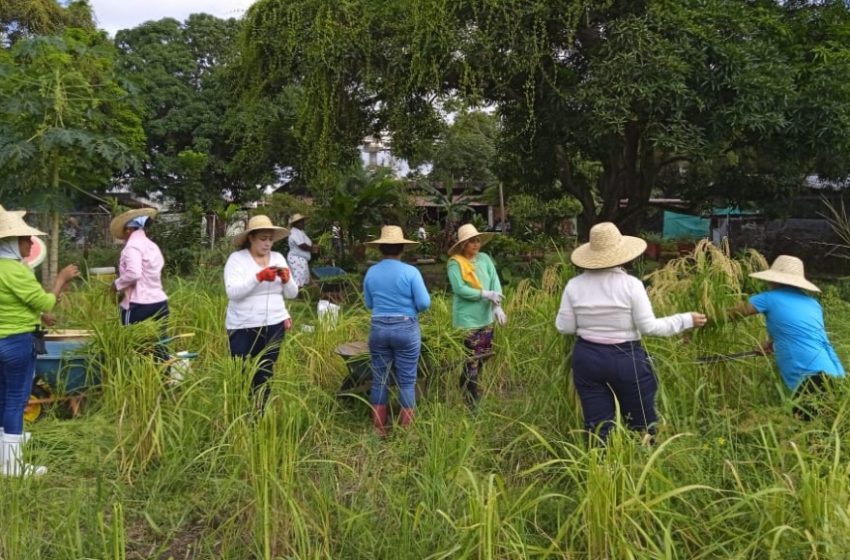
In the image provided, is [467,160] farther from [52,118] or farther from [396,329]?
[396,329]

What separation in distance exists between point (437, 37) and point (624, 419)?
5.71 metres

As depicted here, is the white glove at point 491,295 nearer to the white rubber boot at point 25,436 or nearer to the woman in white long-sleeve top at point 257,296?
the woman in white long-sleeve top at point 257,296

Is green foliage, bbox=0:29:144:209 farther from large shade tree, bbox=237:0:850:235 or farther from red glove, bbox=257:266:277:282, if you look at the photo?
red glove, bbox=257:266:277:282

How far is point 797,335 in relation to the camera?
134 inches

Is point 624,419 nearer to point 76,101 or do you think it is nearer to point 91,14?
point 76,101

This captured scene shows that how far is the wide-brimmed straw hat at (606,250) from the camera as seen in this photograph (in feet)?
10.6

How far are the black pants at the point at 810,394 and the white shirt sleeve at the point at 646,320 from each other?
0.68 meters

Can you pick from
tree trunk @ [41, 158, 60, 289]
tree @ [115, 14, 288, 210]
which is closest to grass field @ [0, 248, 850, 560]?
tree trunk @ [41, 158, 60, 289]

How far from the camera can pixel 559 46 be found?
28.5ft

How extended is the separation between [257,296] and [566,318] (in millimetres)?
1942

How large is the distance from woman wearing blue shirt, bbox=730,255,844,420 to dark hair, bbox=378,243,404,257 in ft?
6.85

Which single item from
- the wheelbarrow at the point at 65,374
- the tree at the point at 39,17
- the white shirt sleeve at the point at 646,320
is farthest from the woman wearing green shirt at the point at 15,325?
the tree at the point at 39,17

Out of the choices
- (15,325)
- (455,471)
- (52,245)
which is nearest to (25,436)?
(15,325)

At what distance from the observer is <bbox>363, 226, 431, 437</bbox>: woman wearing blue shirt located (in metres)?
4.23
